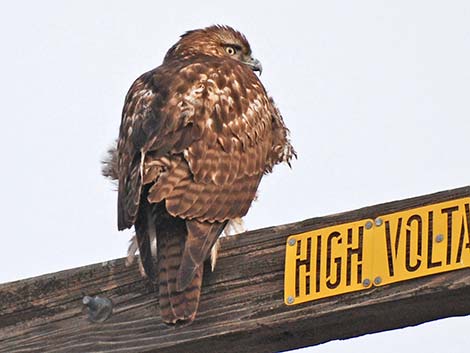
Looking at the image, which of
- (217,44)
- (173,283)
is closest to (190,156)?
(173,283)

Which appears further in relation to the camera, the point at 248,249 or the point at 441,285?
the point at 248,249

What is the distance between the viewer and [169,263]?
3775 millimetres

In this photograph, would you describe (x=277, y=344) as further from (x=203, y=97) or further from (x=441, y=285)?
(x=203, y=97)

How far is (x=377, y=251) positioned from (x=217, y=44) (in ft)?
14.0

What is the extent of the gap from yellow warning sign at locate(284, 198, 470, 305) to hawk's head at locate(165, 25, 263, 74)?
3864mm

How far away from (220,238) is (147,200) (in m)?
0.44

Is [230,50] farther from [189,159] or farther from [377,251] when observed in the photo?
[377,251]

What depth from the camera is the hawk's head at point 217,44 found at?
728 cm

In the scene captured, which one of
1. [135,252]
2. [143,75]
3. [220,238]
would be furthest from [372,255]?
[143,75]

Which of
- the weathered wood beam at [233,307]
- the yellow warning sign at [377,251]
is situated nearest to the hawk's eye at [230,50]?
the weathered wood beam at [233,307]

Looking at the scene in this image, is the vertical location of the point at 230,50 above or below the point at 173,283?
above

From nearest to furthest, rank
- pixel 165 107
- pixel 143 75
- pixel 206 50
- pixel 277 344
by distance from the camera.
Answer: pixel 277 344
pixel 165 107
pixel 143 75
pixel 206 50

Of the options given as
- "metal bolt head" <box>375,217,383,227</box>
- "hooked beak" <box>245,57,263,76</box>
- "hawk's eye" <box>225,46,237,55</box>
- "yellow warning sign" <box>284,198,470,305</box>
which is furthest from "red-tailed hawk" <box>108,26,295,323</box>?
"hawk's eye" <box>225,46,237,55</box>

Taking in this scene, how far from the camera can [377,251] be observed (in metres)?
3.33
